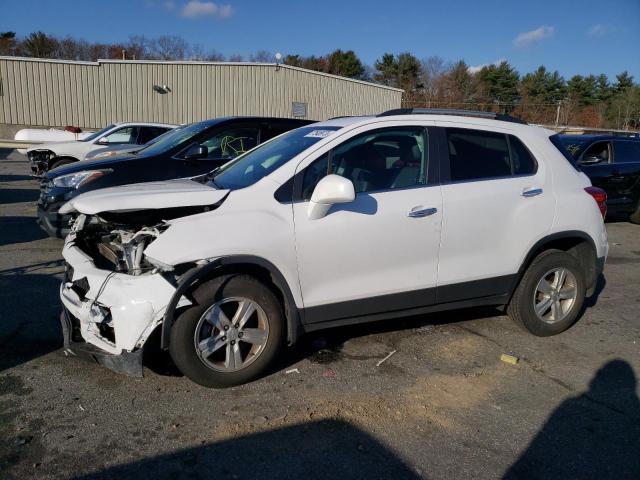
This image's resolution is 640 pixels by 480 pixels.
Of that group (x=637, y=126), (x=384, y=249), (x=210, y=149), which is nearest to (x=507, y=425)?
(x=384, y=249)

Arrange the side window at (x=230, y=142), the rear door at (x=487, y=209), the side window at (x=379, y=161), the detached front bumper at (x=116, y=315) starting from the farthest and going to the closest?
1. the side window at (x=230, y=142)
2. the rear door at (x=487, y=209)
3. the side window at (x=379, y=161)
4. the detached front bumper at (x=116, y=315)

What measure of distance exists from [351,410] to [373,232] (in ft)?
4.09

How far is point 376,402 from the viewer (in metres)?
3.54

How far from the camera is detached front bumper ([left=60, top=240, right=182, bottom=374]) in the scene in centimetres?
329

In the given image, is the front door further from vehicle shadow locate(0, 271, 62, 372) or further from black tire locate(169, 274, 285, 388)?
vehicle shadow locate(0, 271, 62, 372)

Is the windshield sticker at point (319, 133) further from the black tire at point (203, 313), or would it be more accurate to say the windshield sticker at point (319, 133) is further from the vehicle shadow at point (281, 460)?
the vehicle shadow at point (281, 460)

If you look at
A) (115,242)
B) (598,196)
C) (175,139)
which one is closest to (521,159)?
(598,196)

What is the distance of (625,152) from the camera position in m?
10.4

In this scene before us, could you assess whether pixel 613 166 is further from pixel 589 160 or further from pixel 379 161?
pixel 379 161

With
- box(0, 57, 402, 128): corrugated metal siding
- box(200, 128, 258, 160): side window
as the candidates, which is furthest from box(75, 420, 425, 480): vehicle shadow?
box(0, 57, 402, 128): corrugated metal siding

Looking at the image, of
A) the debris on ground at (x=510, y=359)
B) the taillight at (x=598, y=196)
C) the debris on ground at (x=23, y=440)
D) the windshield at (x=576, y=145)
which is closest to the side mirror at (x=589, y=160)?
the windshield at (x=576, y=145)

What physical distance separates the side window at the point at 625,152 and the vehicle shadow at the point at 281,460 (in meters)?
9.47

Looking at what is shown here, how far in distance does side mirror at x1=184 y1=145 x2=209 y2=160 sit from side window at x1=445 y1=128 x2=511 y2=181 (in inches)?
144

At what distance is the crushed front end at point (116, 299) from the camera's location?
3293 mm
